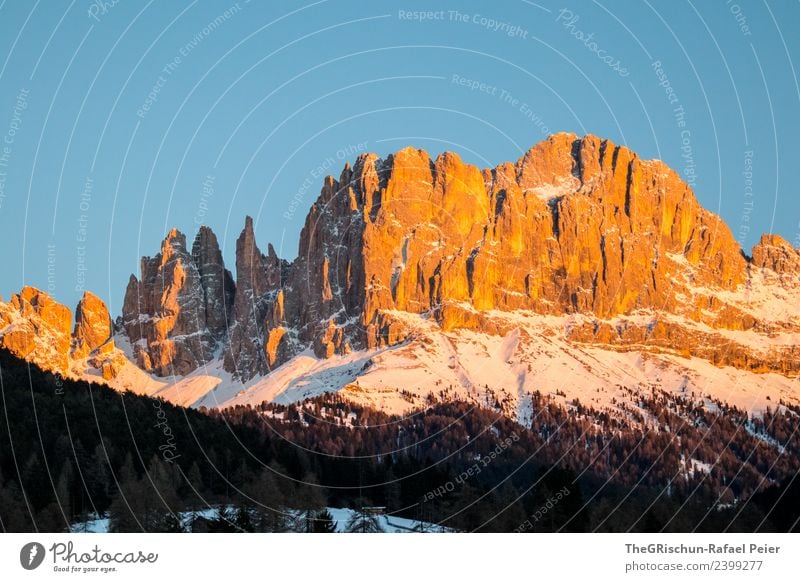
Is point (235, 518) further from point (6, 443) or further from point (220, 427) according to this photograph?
point (220, 427)

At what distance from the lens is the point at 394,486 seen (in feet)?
495

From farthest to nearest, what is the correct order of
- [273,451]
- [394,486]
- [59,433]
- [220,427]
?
1. [220,427]
2. [273,451]
3. [394,486]
4. [59,433]

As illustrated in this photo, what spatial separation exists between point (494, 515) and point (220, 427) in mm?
63593
